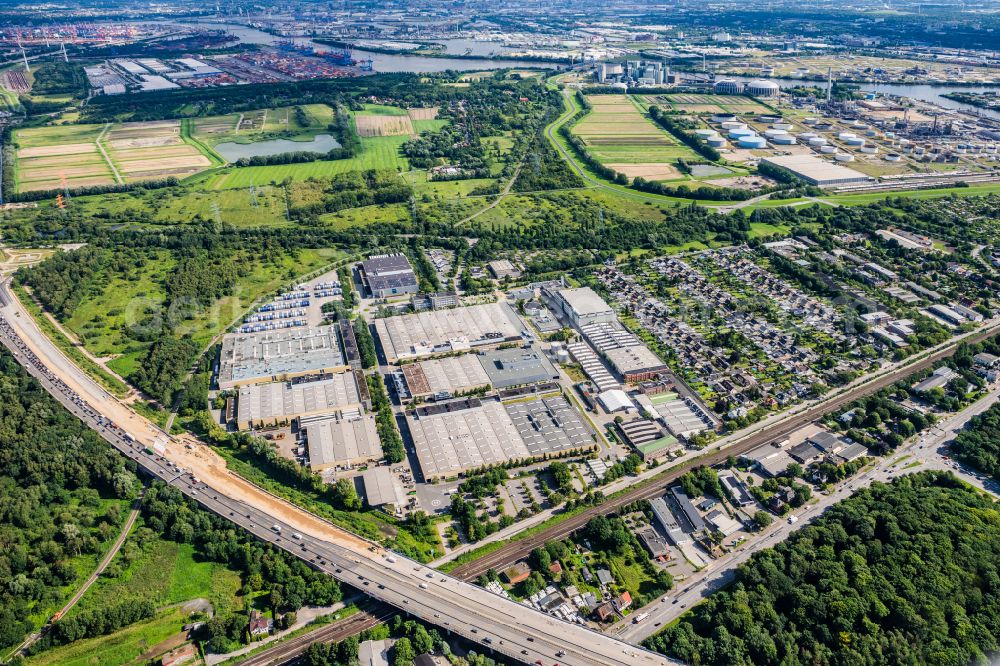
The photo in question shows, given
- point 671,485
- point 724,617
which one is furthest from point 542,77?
point 724,617

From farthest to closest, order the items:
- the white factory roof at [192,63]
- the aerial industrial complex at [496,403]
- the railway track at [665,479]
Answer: the white factory roof at [192,63] → the railway track at [665,479] → the aerial industrial complex at [496,403]

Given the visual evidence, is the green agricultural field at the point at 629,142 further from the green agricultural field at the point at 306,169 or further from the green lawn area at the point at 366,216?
the green lawn area at the point at 366,216

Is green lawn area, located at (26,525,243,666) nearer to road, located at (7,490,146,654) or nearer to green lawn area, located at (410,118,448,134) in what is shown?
road, located at (7,490,146,654)

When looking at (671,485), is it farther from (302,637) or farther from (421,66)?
(421,66)

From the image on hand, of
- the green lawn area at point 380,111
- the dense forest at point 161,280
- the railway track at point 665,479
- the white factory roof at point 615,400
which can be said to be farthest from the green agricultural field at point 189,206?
the railway track at point 665,479

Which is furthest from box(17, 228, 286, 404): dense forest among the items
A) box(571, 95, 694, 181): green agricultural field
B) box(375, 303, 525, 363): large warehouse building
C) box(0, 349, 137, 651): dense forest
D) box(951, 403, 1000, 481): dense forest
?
box(571, 95, 694, 181): green agricultural field
